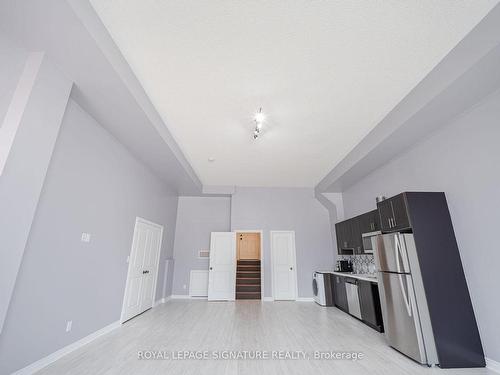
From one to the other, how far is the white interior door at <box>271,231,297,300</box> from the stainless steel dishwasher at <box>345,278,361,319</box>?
71.8 inches

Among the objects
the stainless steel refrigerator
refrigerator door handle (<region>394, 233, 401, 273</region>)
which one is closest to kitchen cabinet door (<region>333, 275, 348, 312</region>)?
the stainless steel refrigerator

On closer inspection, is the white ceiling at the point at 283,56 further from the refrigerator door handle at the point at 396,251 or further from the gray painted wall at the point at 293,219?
the gray painted wall at the point at 293,219

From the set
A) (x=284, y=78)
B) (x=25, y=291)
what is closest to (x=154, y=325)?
(x=25, y=291)

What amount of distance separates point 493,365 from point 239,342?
2.96m

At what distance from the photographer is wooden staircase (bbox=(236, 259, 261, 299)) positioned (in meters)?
6.78

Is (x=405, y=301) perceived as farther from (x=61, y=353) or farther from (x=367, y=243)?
(x=61, y=353)

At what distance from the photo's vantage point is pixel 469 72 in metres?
2.28

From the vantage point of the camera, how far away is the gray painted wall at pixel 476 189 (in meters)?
2.56

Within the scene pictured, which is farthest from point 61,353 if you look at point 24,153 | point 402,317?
point 402,317

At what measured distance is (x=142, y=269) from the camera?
4.84 metres

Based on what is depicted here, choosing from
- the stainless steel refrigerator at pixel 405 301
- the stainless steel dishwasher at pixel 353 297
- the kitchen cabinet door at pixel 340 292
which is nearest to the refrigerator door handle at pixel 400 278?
the stainless steel refrigerator at pixel 405 301

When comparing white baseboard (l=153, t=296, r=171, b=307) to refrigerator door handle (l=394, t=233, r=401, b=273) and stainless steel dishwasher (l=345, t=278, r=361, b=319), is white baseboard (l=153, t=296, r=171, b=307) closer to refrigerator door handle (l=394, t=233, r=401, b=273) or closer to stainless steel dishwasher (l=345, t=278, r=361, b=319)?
stainless steel dishwasher (l=345, t=278, r=361, b=319)

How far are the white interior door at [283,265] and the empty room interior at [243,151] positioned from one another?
5.14 ft

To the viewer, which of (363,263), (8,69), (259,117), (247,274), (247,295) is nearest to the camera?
(8,69)
